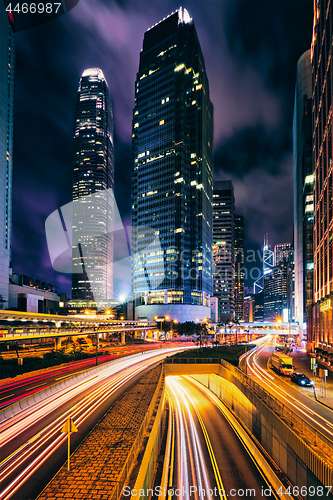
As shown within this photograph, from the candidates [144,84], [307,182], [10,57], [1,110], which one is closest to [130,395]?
[1,110]

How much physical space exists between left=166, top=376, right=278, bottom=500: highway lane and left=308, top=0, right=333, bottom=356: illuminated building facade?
121 ft

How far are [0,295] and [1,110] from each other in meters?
66.3

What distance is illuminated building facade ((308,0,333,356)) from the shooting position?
2327 inches

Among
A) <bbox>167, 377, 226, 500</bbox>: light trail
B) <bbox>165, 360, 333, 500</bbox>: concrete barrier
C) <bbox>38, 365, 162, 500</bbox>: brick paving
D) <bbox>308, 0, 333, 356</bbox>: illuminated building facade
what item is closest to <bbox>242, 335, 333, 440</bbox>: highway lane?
<bbox>165, 360, 333, 500</bbox>: concrete barrier

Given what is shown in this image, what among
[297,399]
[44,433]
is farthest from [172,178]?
[44,433]

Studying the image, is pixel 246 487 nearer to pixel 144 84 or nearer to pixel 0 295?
pixel 0 295

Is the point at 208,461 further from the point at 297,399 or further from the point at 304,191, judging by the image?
the point at 304,191

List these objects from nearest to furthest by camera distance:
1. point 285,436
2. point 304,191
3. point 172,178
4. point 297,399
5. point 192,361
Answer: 1. point 285,436
2. point 297,399
3. point 192,361
4. point 304,191
5. point 172,178

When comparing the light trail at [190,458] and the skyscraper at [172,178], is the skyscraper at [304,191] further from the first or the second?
the light trail at [190,458]

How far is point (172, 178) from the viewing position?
6688 inches

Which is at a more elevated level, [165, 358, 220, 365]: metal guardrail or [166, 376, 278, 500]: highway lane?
[165, 358, 220, 365]: metal guardrail

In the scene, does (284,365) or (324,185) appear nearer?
(284,365)

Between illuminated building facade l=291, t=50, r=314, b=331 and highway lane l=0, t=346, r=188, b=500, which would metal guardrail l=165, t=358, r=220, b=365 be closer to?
highway lane l=0, t=346, r=188, b=500

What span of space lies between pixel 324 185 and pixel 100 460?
222ft
